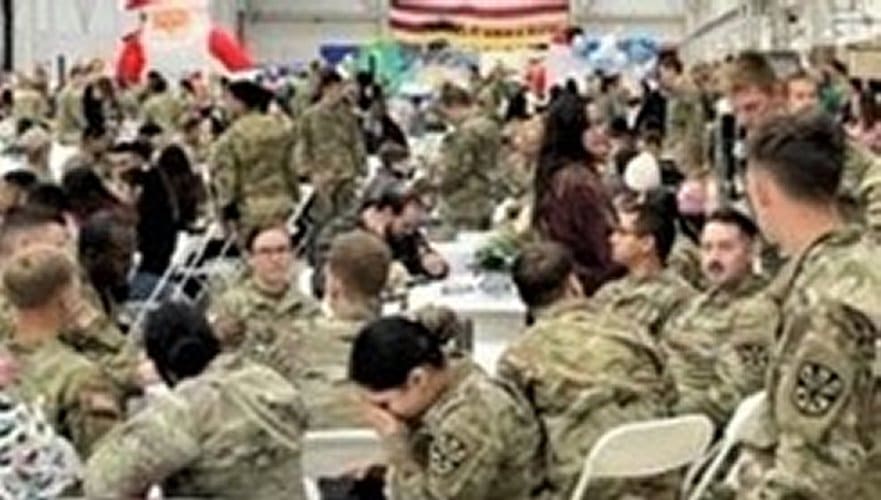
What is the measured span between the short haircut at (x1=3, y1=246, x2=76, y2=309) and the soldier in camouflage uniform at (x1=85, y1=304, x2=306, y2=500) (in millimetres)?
401

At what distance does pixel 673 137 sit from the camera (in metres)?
17.5

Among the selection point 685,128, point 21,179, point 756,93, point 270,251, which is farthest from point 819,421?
point 685,128

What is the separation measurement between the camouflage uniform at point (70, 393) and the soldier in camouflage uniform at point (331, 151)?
969 centimetres

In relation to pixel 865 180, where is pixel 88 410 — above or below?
below

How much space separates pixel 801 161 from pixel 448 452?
1305 millimetres

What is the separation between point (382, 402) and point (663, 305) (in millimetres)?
2020

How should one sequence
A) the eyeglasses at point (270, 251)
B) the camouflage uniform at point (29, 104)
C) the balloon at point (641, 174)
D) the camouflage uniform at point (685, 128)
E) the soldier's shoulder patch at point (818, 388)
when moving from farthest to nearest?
the camouflage uniform at point (29, 104), the camouflage uniform at point (685, 128), the balloon at point (641, 174), the eyeglasses at point (270, 251), the soldier's shoulder patch at point (818, 388)

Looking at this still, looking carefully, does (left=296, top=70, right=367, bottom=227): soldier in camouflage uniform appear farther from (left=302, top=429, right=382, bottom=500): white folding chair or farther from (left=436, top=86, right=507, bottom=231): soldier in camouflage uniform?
(left=302, top=429, right=382, bottom=500): white folding chair

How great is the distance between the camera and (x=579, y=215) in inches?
371

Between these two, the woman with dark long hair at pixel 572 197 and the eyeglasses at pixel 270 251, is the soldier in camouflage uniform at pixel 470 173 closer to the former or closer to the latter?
the woman with dark long hair at pixel 572 197

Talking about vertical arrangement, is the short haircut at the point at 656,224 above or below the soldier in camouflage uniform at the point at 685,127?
above

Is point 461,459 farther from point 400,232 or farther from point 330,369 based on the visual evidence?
point 400,232

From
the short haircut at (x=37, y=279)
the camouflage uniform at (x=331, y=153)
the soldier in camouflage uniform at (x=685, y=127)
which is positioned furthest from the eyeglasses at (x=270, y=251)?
the camouflage uniform at (x=331, y=153)

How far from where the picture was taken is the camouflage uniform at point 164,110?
21.0 meters
